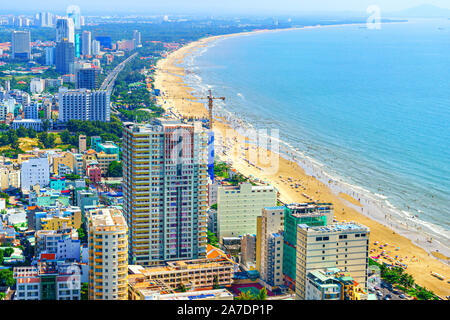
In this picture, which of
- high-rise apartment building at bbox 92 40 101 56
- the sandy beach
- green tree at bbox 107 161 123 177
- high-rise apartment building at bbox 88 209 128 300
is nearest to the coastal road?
high-rise apartment building at bbox 92 40 101 56

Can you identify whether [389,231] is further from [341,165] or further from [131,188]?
[131,188]

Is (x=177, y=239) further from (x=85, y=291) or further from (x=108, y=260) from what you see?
(x=108, y=260)

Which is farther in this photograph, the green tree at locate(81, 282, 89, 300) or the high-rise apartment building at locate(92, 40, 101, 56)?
the high-rise apartment building at locate(92, 40, 101, 56)

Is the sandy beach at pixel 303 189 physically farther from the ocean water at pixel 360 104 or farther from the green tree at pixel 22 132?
the green tree at pixel 22 132

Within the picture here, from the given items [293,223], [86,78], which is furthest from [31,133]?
[293,223]

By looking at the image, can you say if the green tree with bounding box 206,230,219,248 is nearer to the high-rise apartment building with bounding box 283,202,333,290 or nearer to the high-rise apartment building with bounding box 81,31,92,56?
the high-rise apartment building with bounding box 283,202,333,290
